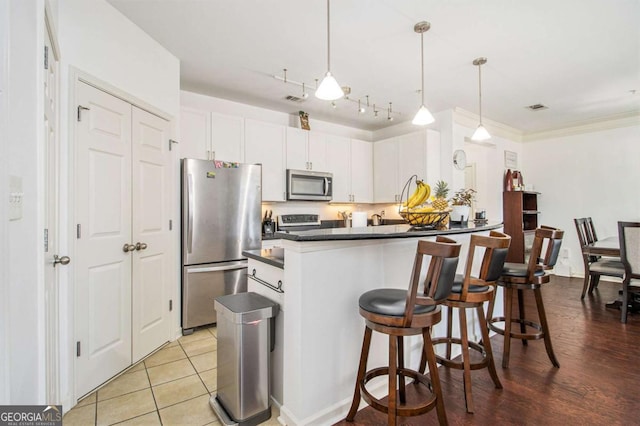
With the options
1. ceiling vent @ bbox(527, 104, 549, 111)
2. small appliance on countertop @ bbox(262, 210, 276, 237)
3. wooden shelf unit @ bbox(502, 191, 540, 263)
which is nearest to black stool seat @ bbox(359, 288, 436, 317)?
small appliance on countertop @ bbox(262, 210, 276, 237)

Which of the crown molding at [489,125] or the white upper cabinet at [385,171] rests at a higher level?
the crown molding at [489,125]

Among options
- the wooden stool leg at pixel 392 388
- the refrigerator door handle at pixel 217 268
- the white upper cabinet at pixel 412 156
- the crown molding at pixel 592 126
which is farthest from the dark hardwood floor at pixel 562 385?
the crown molding at pixel 592 126

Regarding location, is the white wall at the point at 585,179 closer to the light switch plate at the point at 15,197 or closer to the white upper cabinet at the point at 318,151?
the white upper cabinet at the point at 318,151

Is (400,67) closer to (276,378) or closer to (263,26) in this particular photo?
(263,26)

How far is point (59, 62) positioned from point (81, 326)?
172 cm

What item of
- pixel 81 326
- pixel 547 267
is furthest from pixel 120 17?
pixel 547 267

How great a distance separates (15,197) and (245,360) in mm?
1246

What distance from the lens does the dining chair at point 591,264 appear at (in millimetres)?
3742

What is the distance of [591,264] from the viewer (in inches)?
160

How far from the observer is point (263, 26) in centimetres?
251

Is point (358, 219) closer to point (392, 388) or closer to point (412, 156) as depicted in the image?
point (392, 388)

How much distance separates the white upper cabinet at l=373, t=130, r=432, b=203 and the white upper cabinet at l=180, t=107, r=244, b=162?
7.78 ft

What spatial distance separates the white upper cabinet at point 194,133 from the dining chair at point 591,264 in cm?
495

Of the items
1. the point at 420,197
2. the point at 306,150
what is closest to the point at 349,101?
the point at 306,150
